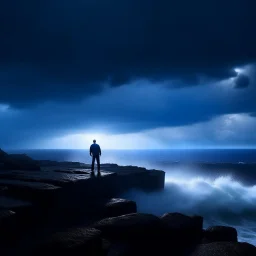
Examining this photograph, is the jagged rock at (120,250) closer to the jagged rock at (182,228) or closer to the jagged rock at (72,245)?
the jagged rock at (72,245)

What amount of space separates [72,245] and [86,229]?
0.81 meters

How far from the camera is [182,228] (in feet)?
22.0

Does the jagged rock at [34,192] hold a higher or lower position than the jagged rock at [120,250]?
higher

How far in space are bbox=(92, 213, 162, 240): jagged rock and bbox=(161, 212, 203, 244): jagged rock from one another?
0.38 meters

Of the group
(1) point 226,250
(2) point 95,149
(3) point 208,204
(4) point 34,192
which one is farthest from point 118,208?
(3) point 208,204

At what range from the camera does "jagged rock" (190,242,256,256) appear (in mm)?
5489

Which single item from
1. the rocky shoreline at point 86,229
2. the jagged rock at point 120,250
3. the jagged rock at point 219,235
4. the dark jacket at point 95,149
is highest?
the dark jacket at point 95,149

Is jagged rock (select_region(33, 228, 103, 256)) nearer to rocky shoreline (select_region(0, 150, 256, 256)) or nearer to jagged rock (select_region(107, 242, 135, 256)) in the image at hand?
rocky shoreline (select_region(0, 150, 256, 256))

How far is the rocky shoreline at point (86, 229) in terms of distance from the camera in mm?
5035

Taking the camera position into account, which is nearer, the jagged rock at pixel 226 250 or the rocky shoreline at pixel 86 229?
the rocky shoreline at pixel 86 229

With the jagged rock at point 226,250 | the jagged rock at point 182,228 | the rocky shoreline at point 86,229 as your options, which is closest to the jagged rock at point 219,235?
the rocky shoreline at point 86,229

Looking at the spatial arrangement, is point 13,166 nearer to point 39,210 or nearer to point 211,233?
point 39,210

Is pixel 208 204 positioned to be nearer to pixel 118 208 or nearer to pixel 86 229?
pixel 118 208

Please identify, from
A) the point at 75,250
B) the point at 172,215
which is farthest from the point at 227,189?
the point at 75,250
